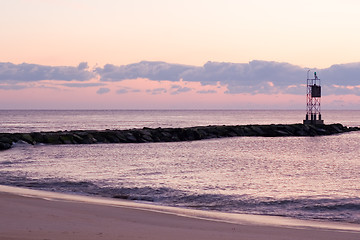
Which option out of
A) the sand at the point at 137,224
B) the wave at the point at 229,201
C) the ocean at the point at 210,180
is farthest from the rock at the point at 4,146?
the sand at the point at 137,224

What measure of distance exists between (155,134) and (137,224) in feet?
125

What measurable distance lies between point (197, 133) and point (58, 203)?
3945cm

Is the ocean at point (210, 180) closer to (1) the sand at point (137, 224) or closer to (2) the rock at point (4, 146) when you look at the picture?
(1) the sand at point (137, 224)

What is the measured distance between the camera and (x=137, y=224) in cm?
984

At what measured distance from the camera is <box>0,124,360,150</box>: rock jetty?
131ft

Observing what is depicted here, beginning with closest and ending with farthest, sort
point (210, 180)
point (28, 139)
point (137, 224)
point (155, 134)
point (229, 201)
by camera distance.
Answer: point (137, 224), point (229, 201), point (210, 180), point (28, 139), point (155, 134)

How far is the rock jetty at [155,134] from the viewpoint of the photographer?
131 feet

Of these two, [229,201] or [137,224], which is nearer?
[137,224]

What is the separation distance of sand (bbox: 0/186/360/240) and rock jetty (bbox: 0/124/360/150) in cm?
2577

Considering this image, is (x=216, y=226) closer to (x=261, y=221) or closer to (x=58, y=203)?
(x=261, y=221)

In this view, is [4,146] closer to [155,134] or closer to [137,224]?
[155,134]

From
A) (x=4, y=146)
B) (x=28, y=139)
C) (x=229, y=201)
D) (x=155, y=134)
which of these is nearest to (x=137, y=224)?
(x=229, y=201)

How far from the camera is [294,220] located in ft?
38.2

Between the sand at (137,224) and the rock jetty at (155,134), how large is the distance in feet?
84.6
